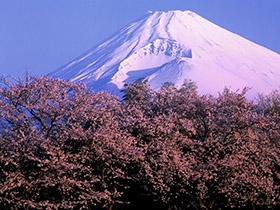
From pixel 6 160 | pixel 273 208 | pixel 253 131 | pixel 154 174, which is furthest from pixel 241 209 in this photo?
pixel 6 160

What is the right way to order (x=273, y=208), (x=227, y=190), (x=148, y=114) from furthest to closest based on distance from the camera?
(x=148, y=114) → (x=273, y=208) → (x=227, y=190)

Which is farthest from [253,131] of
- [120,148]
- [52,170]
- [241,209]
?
[52,170]

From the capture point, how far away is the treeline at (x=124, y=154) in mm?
26609

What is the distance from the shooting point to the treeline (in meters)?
26.6

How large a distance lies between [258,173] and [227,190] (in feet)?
8.67

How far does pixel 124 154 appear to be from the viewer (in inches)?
1098

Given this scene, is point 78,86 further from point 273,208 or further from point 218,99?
point 273,208

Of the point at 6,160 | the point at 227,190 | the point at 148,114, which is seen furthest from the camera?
the point at 148,114

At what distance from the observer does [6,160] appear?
26031 mm

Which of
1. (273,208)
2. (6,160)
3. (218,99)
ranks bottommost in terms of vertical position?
(273,208)

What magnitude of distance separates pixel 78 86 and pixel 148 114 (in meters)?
5.54

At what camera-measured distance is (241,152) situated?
1174 inches

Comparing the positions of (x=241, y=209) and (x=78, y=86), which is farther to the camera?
(x=241, y=209)

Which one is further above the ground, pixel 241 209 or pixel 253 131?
pixel 253 131
